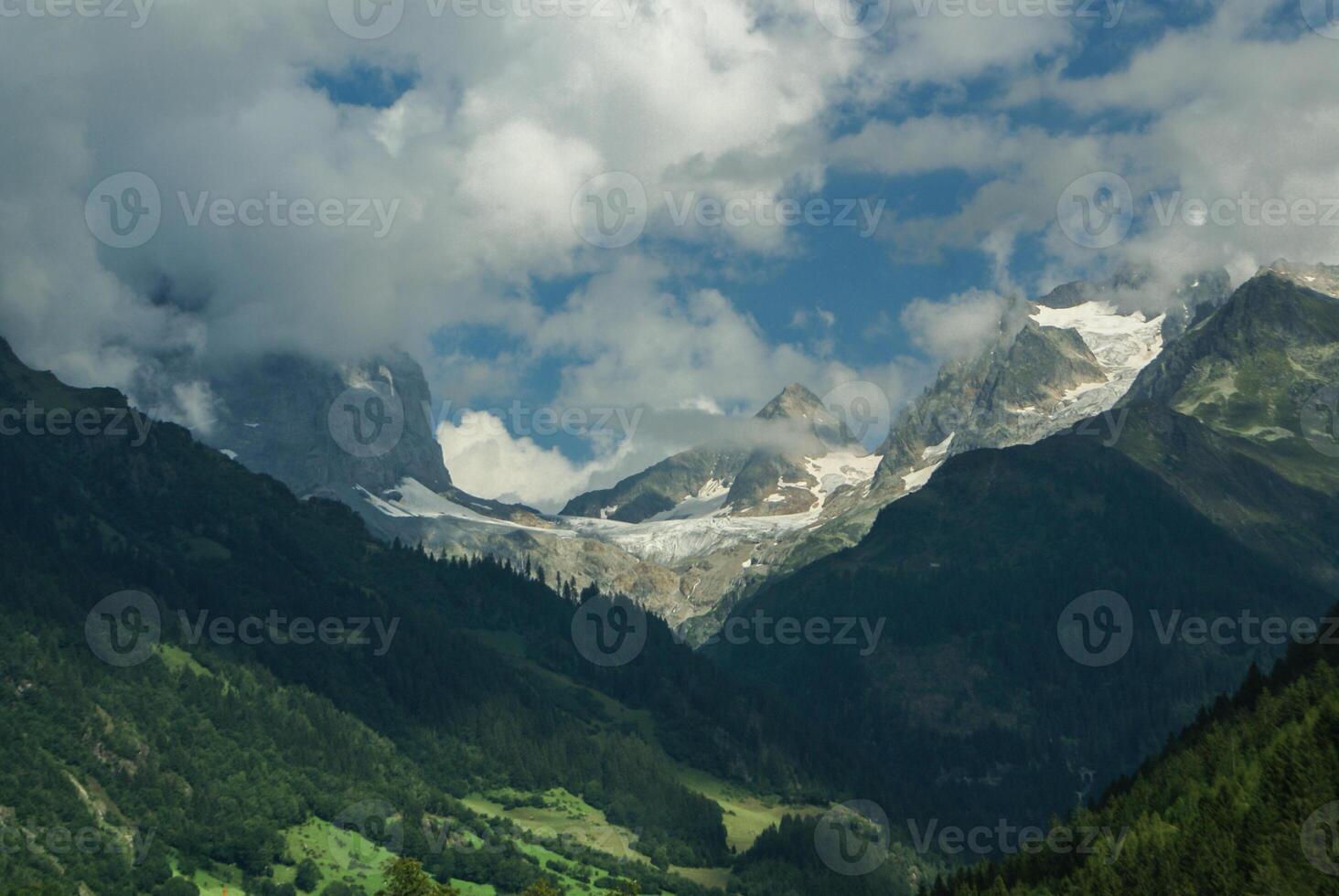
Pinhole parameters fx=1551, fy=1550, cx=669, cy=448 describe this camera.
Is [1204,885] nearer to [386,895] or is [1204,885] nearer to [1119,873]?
[1119,873]

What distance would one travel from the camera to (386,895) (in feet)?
654

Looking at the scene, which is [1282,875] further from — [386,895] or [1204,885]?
[386,895]

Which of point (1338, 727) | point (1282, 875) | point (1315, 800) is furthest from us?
point (1338, 727)

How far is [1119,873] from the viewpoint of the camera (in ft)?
645

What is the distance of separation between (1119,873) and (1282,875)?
25859 millimetres

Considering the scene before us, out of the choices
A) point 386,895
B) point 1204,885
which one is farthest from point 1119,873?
point 386,895

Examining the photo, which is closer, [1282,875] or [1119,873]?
[1282,875]

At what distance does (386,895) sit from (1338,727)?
123554 millimetres

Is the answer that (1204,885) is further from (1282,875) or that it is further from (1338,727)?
(1338,727)

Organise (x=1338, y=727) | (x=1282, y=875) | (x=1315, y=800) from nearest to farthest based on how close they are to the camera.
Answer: (x=1282, y=875)
(x=1315, y=800)
(x=1338, y=727)

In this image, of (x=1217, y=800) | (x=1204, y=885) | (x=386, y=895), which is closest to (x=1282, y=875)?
(x=1204, y=885)

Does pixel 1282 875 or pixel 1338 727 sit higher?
pixel 1338 727

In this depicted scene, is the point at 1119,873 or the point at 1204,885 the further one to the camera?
the point at 1119,873

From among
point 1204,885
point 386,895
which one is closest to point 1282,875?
point 1204,885
